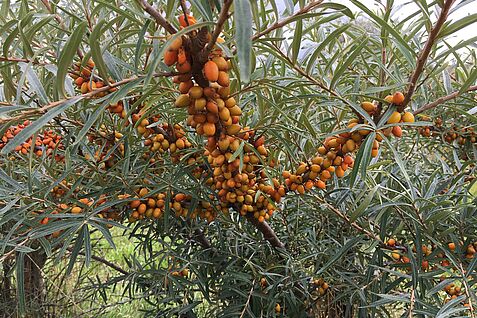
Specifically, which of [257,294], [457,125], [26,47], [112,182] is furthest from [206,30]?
[457,125]

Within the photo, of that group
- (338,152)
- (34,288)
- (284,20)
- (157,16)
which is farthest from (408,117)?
(34,288)

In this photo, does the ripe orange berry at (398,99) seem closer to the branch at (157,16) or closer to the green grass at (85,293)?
the branch at (157,16)

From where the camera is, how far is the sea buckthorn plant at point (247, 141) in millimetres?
484

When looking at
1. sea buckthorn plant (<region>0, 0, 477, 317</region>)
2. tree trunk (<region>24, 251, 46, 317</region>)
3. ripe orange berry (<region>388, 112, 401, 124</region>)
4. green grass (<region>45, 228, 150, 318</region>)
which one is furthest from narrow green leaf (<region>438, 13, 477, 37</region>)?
tree trunk (<region>24, 251, 46, 317</region>)

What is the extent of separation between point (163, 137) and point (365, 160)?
37 centimetres

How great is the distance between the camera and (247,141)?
2.26 feet

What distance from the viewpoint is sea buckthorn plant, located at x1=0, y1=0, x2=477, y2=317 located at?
0.48 m

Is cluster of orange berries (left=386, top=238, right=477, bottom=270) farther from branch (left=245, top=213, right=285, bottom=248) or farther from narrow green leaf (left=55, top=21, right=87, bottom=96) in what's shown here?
narrow green leaf (left=55, top=21, right=87, bottom=96)

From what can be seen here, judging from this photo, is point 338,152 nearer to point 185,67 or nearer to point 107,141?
point 185,67

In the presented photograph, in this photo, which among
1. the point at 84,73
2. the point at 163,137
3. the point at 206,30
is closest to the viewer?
the point at 206,30

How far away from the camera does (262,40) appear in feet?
1.57

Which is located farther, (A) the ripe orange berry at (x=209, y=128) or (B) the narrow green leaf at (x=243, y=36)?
(A) the ripe orange berry at (x=209, y=128)

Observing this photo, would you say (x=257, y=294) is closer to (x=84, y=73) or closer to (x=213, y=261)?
(x=213, y=261)

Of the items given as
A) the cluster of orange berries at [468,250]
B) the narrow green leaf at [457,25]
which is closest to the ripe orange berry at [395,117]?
the narrow green leaf at [457,25]
